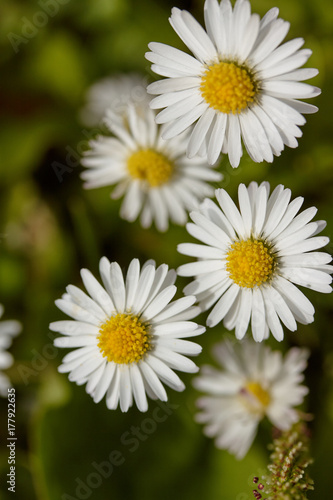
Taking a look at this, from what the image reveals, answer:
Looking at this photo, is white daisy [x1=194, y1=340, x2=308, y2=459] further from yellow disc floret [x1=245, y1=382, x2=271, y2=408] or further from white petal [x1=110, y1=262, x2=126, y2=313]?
white petal [x1=110, y1=262, x2=126, y2=313]

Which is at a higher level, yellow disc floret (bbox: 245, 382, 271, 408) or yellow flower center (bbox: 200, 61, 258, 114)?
yellow flower center (bbox: 200, 61, 258, 114)

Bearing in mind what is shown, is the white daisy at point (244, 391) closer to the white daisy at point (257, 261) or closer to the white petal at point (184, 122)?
the white daisy at point (257, 261)

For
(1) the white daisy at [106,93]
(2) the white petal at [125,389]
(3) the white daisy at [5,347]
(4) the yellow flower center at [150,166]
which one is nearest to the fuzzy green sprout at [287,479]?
(2) the white petal at [125,389]

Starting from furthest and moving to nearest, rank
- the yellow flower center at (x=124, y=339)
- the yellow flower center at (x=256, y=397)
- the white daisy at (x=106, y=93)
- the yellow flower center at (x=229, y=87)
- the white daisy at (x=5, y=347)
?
the white daisy at (x=106, y=93) < the white daisy at (x=5, y=347) < the yellow flower center at (x=256, y=397) < the yellow flower center at (x=124, y=339) < the yellow flower center at (x=229, y=87)

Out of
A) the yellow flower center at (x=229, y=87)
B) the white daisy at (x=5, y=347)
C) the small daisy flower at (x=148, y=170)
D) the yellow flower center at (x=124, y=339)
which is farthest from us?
the white daisy at (x=5, y=347)

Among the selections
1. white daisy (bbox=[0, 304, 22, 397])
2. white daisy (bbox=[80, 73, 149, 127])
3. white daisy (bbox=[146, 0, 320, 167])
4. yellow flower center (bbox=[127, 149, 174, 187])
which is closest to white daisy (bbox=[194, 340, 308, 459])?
yellow flower center (bbox=[127, 149, 174, 187])

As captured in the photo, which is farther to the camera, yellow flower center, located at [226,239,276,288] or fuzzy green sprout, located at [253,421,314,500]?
yellow flower center, located at [226,239,276,288]
